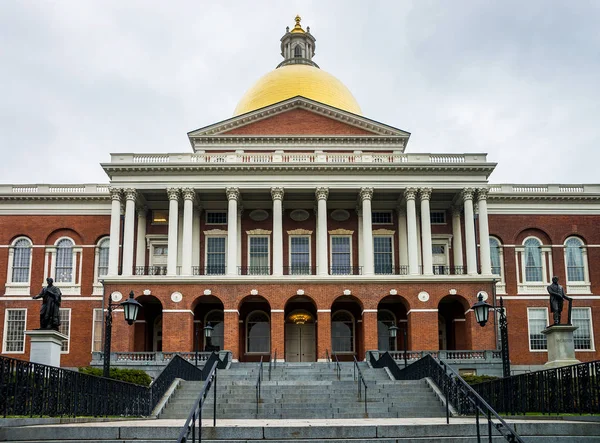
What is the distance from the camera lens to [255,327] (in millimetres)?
48250

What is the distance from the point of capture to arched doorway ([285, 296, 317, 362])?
158ft

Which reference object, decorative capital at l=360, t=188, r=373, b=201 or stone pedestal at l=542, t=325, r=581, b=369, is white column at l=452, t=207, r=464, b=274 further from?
stone pedestal at l=542, t=325, r=581, b=369

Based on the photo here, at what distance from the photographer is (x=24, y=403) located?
15.7 metres

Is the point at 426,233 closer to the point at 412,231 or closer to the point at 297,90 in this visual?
the point at 412,231

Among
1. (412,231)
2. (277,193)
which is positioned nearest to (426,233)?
(412,231)

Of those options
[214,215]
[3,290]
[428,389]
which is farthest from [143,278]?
[428,389]

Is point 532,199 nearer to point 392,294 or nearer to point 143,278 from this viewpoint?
point 392,294

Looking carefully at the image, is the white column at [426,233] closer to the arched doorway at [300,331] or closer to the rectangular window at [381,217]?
the rectangular window at [381,217]

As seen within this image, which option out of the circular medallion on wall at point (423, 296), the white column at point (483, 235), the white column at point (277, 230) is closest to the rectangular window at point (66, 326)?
the white column at point (277, 230)

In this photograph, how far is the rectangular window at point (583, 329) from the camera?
48.9 meters

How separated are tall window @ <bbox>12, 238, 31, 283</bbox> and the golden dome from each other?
17292 millimetres

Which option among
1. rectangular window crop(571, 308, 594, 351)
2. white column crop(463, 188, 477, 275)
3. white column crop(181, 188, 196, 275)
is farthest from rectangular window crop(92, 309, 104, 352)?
rectangular window crop(571, 308, 594, 351)

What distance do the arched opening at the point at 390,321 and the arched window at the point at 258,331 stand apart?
6.80 metres

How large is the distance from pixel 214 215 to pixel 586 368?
114 ft
